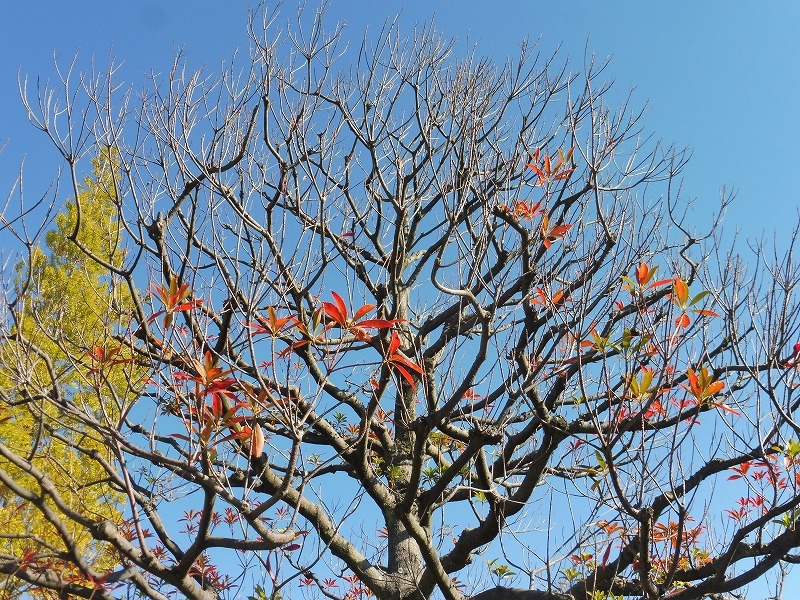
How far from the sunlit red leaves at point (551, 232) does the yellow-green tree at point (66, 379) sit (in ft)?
6.50

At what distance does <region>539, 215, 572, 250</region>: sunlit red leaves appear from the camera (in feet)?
10.5

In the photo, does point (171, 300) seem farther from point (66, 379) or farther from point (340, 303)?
point (66, 379)

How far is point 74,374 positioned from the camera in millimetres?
6559

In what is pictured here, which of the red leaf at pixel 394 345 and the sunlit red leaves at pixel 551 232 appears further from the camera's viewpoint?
the sunlit red leaves at pixel 551 232

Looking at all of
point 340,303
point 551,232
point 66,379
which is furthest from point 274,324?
point 66,379

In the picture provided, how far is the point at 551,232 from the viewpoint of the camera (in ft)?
10.7

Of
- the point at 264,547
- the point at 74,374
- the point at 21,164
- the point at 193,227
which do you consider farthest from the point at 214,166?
the point at 74,374

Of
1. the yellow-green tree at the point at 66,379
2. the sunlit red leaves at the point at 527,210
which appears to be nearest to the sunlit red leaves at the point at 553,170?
the sunlit red leaves at the point at 527,210

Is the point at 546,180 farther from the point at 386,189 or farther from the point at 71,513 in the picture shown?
the point at 71,513

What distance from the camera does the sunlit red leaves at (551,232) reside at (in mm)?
3209

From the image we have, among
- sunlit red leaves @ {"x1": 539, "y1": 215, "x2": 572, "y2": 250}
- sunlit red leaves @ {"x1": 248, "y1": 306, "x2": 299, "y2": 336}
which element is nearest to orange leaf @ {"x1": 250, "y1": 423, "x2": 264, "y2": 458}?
sunlit red leaves @ {"x1": 248, "y1": 306, "x2": 299, "y2": 336}

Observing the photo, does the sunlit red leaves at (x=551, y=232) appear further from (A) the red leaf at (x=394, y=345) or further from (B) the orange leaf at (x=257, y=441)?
(B) the orange leaf at (x=257, y=441)

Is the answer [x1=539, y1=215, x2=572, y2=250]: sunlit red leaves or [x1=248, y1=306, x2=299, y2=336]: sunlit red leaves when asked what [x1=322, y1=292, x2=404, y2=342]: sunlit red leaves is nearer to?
[x1=248, y1=306, x2=299, y2=336]: sunlit red leaves

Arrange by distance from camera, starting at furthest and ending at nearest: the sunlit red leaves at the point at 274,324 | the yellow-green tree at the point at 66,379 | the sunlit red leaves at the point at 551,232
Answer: the sunlit red leaves at the point at 551,232
the yellow-green tree at the point at 66,379
the sunlit red leaves at the point at 274,324
